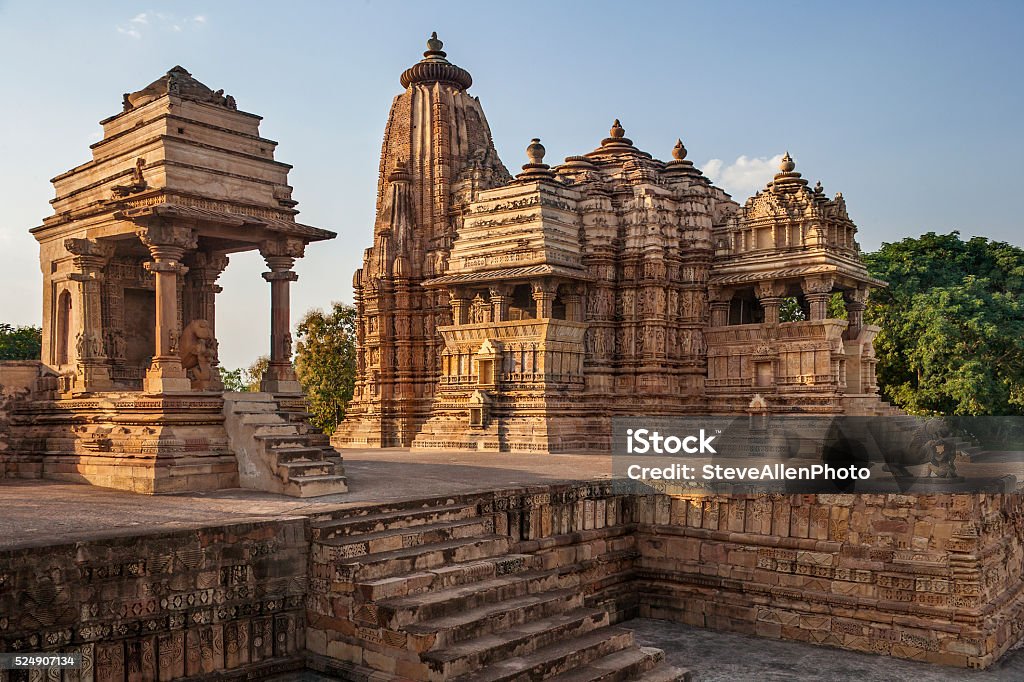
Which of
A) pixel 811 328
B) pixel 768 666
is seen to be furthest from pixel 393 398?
pixel 768 666

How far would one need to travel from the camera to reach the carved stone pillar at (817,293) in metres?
21.7

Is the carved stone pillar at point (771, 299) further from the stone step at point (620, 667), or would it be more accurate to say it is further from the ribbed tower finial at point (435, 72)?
the stone step at point (620, 667)

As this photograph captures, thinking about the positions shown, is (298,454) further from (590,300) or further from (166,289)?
(590,300)

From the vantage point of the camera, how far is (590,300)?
23703 millimetres

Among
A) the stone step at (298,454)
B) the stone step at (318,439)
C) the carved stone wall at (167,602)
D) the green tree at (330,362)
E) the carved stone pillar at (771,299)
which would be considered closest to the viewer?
the carved stone wall at (167,602)

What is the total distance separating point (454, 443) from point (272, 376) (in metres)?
8.87

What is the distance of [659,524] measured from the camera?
41.5 ft

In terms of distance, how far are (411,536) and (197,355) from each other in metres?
5.33

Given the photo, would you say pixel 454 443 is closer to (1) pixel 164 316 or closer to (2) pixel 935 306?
(1) pixel 164 316

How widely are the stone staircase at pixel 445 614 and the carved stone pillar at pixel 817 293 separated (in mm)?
14936

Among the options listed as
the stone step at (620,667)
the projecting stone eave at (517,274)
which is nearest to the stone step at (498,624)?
the stone step at (620,667)

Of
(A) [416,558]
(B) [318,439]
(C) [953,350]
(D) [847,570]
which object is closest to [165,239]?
(B) [318,439]

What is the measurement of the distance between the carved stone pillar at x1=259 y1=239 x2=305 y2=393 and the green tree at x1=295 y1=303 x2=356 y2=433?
75.9ft

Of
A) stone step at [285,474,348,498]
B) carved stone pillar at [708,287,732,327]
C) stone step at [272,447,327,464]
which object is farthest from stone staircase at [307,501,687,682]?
carved stone pillar at [708,287,732,327]
